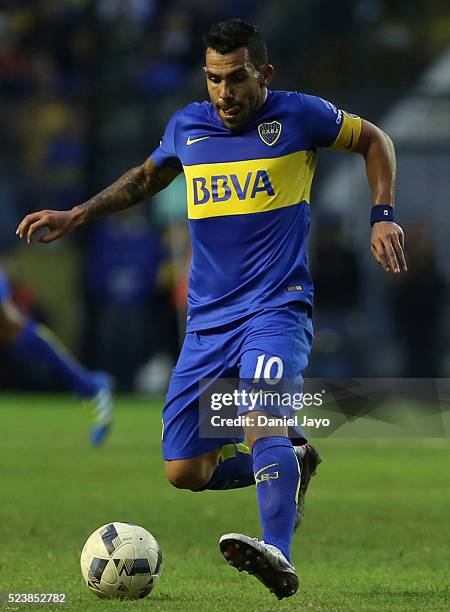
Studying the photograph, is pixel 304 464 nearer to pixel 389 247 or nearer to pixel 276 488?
pixel 276 488

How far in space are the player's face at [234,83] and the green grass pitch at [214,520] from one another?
217cm

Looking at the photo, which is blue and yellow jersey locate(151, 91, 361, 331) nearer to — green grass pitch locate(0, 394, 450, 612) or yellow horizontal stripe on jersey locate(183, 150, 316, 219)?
yellow horizontal stripe on jersey locate(183, 150, 316, 219)

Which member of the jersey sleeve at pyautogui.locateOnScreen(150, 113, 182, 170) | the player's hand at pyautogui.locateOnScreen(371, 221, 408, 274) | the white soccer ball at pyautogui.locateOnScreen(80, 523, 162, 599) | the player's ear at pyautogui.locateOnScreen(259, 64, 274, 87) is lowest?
the white soccer ball at pyautogui.locateOnScreen(80, 523, 162, 599)

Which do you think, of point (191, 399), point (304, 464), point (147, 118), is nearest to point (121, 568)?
point (191, 399)

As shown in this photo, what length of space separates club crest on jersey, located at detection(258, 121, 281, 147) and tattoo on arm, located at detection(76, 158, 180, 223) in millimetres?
672

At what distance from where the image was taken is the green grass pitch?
20.6 ft

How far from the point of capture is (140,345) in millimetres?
19922

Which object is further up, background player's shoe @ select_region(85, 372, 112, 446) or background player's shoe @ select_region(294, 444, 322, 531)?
background player's shoe @ select_region(294, 444, 322, 531)

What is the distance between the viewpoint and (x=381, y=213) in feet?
21.1

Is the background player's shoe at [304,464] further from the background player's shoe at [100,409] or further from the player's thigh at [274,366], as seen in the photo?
the background player's shoe at [100,409]

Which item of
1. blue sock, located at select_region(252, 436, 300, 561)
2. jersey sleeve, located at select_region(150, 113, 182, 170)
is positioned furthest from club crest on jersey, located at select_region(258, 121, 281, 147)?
blue sock, located at select_region(252, 436, 300, 561)

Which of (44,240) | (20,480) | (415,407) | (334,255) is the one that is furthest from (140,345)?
(44,240)

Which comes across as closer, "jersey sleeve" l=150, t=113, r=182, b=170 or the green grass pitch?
the green grass pitch

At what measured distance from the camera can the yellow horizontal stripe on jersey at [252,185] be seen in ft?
21.3
